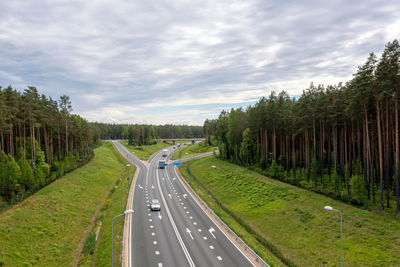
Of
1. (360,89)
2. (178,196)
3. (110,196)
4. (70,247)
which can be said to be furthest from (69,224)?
(360,89)

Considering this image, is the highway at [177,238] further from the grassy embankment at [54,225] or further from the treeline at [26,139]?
the treeline at [26,139]

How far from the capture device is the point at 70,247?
26.1 metres

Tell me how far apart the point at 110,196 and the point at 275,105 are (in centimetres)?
4239

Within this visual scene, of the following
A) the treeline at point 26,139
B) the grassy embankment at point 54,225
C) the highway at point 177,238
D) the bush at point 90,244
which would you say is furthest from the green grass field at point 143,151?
the bush at point 90,244

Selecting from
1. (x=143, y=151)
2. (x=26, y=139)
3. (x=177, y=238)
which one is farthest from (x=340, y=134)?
(x=143, y=151)

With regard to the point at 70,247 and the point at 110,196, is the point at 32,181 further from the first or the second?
the point at 70,247

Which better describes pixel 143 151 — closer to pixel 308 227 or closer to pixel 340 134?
pixel 340 134

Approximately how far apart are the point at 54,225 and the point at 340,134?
5102 cm

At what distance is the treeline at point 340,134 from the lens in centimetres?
2775

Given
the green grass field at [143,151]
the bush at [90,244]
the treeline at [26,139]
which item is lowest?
the bush at [90,244]

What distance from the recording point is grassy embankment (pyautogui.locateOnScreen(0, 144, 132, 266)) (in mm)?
22750

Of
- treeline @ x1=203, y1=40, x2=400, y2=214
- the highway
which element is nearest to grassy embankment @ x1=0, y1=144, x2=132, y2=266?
the highway

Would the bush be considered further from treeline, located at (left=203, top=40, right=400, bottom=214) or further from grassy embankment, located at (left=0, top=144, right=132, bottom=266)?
treeline, located at (left=203, top=40, right=400, bottom=214)

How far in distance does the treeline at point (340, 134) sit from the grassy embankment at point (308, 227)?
11.2 feet
